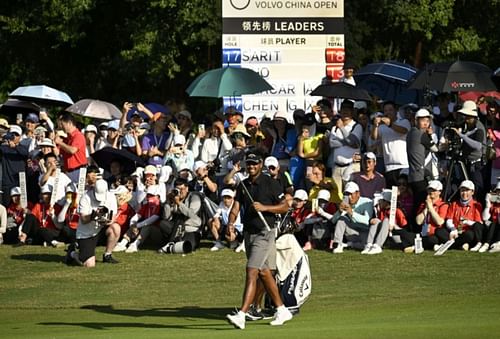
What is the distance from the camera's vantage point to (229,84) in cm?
2405

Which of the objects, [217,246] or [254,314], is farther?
[217,246]

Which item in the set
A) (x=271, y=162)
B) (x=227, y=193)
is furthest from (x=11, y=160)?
(x=271, y=162)

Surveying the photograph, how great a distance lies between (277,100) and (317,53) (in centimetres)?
120

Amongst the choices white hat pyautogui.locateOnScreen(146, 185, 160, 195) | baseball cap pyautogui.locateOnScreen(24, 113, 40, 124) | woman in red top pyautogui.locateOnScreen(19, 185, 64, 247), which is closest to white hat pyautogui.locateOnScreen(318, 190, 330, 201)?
white hat pyautogui.locateOnScreen(146, 185, 160, 195)

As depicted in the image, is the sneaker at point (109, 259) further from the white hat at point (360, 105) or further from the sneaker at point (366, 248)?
the white hat at point (360, 105)

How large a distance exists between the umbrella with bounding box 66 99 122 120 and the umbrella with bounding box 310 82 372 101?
4.78 metres

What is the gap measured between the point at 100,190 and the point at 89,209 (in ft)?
1.15

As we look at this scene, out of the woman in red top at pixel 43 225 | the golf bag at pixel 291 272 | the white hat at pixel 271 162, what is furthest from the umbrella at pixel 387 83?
the golf bag at pixel 291 272

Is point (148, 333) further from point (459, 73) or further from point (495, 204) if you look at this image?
point (459, 73)

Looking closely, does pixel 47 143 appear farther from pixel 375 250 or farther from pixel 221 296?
pixel 221 296

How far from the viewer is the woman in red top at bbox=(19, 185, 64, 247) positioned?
23.7 meters

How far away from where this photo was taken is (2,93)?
3872cm

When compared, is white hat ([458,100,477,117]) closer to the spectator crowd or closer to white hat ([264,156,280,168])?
the spectator crowd

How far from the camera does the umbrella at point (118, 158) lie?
78.1 ft
